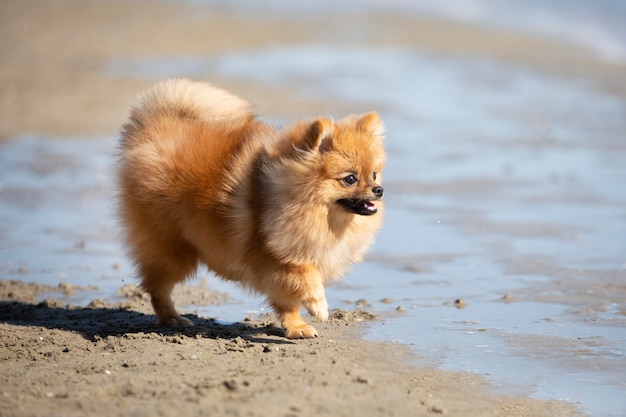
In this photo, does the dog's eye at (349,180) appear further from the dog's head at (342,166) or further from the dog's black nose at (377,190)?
the dog's black nose at (377,190)

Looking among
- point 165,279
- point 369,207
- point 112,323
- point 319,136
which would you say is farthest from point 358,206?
point 112,323

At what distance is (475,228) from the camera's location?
8.38 meters

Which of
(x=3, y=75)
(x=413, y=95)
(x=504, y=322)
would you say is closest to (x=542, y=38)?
(x=413, y=95)

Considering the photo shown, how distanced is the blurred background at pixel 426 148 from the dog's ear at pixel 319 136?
1.24 m

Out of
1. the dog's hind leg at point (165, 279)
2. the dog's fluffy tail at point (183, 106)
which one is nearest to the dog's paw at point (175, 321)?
the dog's hind leg at point (165, 279)

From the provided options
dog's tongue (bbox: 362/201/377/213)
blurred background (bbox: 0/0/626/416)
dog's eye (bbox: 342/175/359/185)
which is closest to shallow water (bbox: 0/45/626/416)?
blurred background (bbox: 0/0/626/416)

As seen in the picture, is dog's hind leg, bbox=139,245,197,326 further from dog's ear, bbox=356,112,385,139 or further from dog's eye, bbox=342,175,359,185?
dog's ear, bbox=356,112,385,139

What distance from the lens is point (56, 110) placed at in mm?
13906

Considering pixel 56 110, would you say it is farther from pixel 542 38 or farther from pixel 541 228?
pixel 542 38

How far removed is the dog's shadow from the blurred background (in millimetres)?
419

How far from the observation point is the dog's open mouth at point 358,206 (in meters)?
5.38

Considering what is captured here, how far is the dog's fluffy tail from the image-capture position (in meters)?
6.15

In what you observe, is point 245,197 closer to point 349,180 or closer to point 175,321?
point 349,180

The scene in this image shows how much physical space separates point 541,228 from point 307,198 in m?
3.54
